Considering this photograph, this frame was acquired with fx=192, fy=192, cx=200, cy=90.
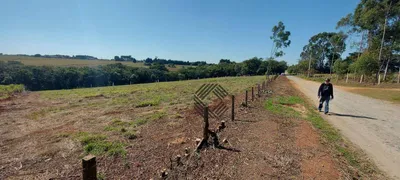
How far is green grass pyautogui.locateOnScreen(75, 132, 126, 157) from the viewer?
4773 millimetres

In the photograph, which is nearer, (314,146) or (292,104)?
(314,146)

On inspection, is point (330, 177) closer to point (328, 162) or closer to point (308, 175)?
point (308, 175)

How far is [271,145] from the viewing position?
16.8ft

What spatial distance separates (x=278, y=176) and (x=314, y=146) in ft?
7.22

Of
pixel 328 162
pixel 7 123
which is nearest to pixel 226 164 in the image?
pixel 328 162

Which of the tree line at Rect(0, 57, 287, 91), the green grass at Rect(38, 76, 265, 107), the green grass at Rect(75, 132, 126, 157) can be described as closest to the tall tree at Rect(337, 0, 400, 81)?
the tree line at Rect(0, 57, 287, 91)

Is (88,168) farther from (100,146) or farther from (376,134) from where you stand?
(376,134)

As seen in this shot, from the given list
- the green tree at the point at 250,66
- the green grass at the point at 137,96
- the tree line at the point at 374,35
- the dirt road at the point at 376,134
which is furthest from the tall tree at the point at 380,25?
the green tree at the point at 250,66

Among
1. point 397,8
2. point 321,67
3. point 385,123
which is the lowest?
point 385,123

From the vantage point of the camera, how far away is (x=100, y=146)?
511 cm

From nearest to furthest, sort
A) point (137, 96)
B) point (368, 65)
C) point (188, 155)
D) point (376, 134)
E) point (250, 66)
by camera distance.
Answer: point (188, 155), point (376, 134), point (137, 96), point (368, 65), point (250, 66)

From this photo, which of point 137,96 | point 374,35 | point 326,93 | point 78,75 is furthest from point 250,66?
point 326,93

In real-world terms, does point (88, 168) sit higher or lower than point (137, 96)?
higher

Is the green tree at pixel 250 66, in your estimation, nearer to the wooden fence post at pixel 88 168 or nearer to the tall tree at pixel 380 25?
the tall tree at pixel 380 25
